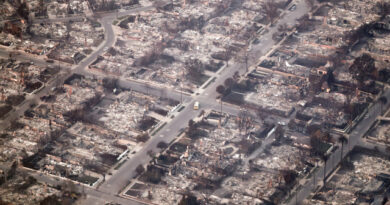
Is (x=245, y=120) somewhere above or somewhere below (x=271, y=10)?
below

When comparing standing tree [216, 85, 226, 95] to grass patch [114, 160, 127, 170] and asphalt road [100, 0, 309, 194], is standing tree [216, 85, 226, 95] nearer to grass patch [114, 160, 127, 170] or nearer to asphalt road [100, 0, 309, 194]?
asphalt road [100, 0, 309, 194]

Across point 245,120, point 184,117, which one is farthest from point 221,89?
point 245,120

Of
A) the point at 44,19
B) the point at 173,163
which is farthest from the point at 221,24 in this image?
the point at 173,163

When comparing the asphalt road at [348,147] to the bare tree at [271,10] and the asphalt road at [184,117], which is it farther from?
the bare tree at [271,10]

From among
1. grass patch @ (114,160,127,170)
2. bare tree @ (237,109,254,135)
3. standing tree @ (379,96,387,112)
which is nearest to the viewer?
grass patch @ (114,160,127,170)

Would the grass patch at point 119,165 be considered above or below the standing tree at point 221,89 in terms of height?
below

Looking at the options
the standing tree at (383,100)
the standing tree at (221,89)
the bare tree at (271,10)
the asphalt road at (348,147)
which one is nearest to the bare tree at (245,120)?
the standing tree at (221,89)

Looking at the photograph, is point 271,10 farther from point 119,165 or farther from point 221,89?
point 119,165

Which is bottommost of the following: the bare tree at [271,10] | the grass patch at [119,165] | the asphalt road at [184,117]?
the grass patch at [119,165]

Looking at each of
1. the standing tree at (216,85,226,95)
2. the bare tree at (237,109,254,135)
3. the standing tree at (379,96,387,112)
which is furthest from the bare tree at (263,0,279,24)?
the bare tree at (237,109,254,135)
